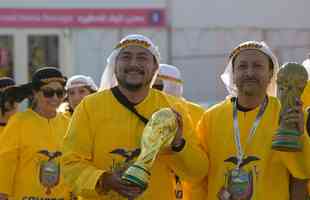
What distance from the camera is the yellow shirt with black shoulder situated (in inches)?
176

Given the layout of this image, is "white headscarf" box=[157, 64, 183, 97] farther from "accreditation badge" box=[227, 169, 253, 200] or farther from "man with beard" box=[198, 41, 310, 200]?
"accreditation badge" box=[227, 169, 253, 200]

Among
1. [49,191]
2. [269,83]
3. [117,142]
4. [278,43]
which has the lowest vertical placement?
[49,191]

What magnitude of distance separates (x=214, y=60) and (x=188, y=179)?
51.7 ft

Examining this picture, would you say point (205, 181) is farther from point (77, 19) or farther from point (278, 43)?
point (278, 43)

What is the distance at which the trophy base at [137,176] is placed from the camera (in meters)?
4.11

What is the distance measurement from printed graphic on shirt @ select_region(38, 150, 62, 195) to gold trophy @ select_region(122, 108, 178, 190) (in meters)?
2.27

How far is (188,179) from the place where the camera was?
179 inches

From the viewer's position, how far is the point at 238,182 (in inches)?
177

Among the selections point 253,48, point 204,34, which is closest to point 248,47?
point 253,48

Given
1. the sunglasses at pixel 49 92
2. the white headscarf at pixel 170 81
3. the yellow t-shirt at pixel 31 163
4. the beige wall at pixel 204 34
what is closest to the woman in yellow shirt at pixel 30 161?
the yellow t-shirt at pixel 31 163

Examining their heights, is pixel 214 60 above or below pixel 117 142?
above

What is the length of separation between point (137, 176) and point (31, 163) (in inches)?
97.0

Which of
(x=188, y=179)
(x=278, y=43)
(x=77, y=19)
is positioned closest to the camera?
(x=188, y=179)

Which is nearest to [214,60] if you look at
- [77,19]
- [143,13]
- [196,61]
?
[196,61]
